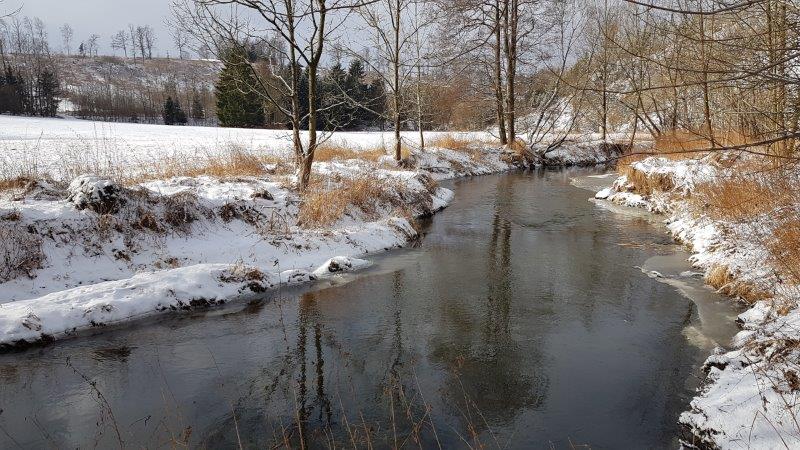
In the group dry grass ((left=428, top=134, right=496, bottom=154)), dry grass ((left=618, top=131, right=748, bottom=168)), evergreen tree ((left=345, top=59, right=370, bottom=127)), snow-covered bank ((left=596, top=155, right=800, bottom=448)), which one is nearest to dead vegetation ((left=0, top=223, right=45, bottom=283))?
dry grass ((left=618, top=131, right=748, bottom=168))

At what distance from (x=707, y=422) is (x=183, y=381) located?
513 centimetres

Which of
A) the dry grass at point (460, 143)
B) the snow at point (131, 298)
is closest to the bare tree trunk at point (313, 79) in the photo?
the snow at point (131, 298)

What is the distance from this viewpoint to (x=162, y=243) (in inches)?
340

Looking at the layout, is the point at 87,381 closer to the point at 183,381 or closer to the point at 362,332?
the point at 183,381

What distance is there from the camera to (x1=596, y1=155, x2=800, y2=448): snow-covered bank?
4.02 metres

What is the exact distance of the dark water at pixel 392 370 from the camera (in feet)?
14.5

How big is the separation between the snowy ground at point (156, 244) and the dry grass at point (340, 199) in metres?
0.07

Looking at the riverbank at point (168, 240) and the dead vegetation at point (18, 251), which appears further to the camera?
the dead vegetation at point (18, 251)

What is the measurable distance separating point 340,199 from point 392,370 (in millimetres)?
6503

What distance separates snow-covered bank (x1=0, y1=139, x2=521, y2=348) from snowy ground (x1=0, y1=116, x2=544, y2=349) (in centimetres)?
2

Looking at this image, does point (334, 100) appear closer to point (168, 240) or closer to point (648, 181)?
point (648, 181)

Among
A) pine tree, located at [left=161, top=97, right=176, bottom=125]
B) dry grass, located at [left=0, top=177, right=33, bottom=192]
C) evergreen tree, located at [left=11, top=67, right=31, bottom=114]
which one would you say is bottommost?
dry grass, located at [left=0, top=177, right=33, bottom=192]

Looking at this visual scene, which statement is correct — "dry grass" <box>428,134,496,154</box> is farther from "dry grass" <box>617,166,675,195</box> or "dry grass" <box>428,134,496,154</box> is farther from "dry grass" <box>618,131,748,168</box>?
"dry grass" <box>617,166,675,195</box>

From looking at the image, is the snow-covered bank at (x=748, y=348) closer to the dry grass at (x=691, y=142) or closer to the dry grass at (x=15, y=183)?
the dry grass at (x=691, y=142)
